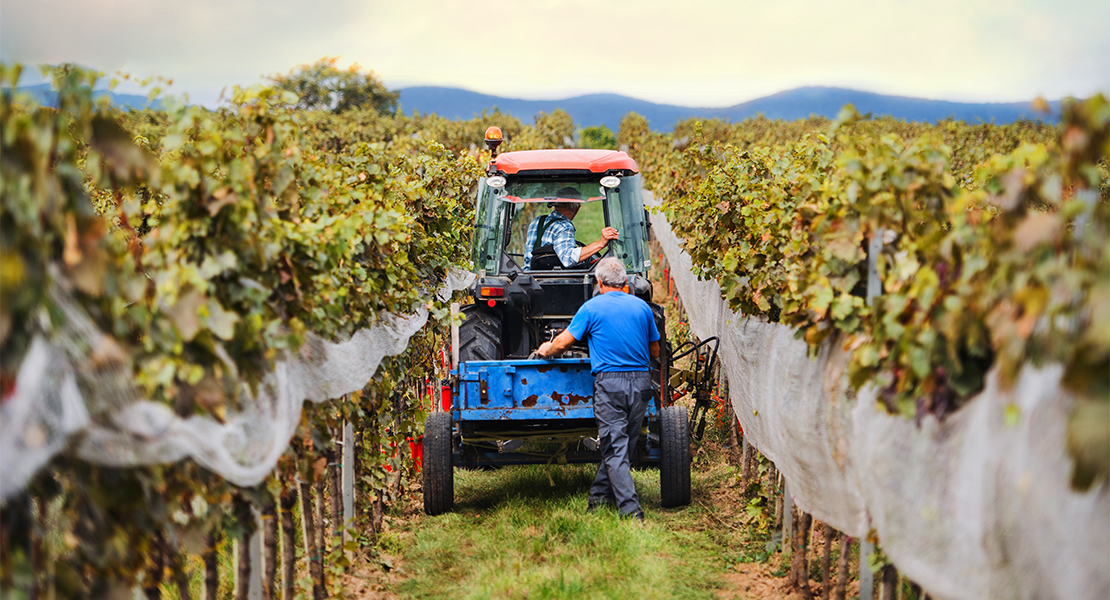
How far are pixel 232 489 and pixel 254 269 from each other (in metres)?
0.72

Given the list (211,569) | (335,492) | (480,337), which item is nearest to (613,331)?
(480,337)

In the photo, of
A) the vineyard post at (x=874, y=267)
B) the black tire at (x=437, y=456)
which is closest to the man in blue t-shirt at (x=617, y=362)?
the black tire at (x=437, y=456)

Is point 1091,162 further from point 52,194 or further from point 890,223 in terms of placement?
point 52,194

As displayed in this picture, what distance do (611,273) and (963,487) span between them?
3.26 m

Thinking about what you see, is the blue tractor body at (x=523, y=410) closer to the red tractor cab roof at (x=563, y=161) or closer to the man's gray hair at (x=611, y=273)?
the man's gray hair at (x=611, y=273)

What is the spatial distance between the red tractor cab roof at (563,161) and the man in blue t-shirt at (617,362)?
0.84m

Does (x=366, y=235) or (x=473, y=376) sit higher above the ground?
(x=366, y=235)

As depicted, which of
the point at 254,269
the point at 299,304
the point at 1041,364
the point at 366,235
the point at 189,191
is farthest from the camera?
the point at 366,235

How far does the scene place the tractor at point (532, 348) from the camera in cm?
506

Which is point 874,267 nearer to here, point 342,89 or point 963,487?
point 963,487

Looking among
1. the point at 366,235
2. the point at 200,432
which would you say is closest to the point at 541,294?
the point at 366,235

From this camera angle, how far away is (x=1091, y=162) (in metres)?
1.85

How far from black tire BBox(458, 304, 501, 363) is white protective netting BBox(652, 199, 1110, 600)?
2.47 metres

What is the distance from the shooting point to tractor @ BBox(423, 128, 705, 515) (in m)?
5.06
